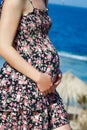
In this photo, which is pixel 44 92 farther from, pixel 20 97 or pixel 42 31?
pixel 42 31

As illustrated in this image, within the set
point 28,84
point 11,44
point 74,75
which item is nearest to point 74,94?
point 74,75

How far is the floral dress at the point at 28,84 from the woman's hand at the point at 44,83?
5 cm

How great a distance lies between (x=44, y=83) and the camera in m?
3.31

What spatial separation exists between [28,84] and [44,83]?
0.11 metres

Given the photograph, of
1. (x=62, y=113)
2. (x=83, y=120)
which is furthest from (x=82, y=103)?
(x=62, y=113)

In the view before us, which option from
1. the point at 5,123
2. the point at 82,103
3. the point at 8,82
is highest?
the point at 82,103

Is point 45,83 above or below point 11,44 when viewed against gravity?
below

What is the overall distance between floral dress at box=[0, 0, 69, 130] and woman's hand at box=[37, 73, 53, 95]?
2.0 inches

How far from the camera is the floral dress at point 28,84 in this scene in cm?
338

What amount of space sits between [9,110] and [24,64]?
0.32 metres

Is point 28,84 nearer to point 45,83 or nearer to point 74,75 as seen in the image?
point 45,83

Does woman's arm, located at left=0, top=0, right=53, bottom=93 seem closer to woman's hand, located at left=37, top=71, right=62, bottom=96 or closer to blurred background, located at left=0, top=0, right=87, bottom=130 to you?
woman's hand, located at left=37, top=71, right=62, bottom=96

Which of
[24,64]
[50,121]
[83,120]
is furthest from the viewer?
[83,120]

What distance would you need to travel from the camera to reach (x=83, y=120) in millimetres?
8633
